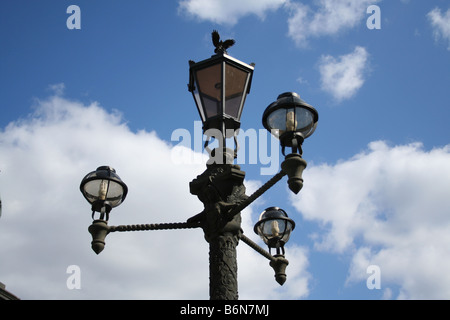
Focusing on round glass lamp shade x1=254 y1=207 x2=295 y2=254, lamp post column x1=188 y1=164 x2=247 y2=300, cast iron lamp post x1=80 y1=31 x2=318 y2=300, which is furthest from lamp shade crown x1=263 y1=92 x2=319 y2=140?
round glass lamp shade x1=254 y1=207 x2=295 y2=254

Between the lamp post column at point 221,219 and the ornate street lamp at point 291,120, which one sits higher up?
the ornate street lamp at point 291,120

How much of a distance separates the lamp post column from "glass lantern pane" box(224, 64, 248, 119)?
683 millimetres

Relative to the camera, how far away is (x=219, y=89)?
220 inches

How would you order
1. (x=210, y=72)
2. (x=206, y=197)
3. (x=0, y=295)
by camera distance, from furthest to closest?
(x=0, y=295), (x=210, y=72), (x=206, y=197)

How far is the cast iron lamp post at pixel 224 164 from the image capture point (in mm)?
4906

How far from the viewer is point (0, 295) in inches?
976

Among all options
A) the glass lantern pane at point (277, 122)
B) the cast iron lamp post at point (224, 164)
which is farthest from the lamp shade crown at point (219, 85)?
the glass lantern pane at point (277, 122)

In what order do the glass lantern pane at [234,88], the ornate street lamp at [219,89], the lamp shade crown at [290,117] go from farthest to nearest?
the glass lantern pane at [234,88] < the ornate street lamp at [219,89] < the lamp shade crown at [290,117]

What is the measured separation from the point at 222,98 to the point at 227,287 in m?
1.99

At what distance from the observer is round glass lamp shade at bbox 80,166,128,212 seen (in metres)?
6.18

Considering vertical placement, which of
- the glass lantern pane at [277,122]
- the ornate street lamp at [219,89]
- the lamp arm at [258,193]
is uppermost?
the ornate street lamp at [219,89]

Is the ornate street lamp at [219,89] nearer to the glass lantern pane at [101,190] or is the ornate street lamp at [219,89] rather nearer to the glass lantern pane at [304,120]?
the glass lantern pane at [304,120]
